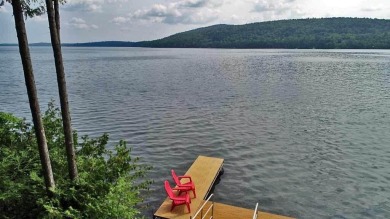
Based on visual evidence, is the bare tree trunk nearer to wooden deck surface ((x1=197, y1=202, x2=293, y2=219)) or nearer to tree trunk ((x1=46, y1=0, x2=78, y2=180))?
tree trunk ((x1=46, y1=0, x2=78, y2=180))

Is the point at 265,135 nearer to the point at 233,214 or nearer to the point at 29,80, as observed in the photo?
the point at 233,214

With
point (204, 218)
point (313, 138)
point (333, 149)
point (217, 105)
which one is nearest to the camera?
point (204, 218)

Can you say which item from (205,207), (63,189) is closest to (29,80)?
(63,189)

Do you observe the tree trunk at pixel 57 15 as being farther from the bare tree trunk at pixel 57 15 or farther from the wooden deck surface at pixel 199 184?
the wooden deck surface at pixel 199 184

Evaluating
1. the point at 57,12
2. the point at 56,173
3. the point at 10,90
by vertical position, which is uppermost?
the point at 57,12

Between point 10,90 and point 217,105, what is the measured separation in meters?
35.9

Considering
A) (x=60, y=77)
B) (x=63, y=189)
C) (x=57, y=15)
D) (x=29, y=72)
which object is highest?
(x=57, y=15)

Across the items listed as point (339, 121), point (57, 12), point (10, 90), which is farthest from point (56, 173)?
point (10, 90)

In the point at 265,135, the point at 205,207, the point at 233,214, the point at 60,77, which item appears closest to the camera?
the point at 60,77

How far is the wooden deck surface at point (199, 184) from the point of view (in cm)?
1495

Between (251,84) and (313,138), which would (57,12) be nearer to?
(313,138)

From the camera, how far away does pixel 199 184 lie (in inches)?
720

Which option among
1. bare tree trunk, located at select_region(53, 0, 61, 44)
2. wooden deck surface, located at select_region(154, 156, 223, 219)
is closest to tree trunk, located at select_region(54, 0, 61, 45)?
bare tree trunk, located at select_region(53, 0, 61, 44)

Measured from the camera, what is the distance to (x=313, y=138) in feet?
94.6
